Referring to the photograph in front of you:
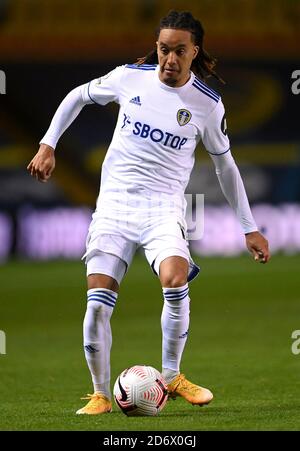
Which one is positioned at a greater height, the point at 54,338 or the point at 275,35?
the point at 275,35

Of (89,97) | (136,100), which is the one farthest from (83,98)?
(136,100)

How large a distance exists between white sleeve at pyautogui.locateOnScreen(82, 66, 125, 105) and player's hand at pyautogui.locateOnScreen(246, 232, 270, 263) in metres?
1.10

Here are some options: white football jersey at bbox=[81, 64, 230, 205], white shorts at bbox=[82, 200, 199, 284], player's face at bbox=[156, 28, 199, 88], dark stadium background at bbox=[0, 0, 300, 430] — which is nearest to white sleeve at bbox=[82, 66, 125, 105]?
white football jersey at bbox=[81, 64, 230, 205]

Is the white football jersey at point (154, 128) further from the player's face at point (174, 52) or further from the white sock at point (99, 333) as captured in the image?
the white sock at point (99, 333)

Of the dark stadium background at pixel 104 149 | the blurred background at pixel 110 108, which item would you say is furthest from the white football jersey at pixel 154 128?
the blurred background at pixel 110 108

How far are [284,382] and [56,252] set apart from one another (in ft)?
43.2

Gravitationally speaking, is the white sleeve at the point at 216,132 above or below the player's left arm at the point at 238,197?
above

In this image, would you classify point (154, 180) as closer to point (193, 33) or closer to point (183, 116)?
point (183, 116)

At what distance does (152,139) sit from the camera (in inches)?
238

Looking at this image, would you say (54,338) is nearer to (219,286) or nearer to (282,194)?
(219,286)

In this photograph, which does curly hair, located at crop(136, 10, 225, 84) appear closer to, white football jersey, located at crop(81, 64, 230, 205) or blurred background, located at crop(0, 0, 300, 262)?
white football jersey, located at crop(81, 64, 230, 205)

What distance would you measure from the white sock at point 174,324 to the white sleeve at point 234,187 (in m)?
0.61

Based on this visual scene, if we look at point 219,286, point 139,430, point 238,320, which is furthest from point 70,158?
point 139,430

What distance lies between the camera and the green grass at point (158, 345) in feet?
18.6
